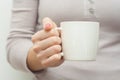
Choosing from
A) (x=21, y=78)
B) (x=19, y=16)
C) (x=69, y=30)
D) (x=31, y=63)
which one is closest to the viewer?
(x=69, y=30)

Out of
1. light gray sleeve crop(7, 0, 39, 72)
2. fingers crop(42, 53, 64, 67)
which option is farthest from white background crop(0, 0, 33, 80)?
fingers crop(42, 53, 64, 67)

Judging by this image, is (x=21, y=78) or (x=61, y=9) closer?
(x=61, y=9)

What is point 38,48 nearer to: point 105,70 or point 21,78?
point 105,70

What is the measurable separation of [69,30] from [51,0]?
0.93 ft

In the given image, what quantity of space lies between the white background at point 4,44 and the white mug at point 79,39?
49cm

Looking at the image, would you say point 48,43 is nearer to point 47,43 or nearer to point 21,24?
point 47,43

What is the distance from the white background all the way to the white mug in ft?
1.62

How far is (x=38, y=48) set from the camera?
651 mm

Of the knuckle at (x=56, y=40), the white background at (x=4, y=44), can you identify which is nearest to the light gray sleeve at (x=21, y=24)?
the white background at (x=4, y=44)

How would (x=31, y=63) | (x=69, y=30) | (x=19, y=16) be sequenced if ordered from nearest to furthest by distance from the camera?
(x=69, y=30), (x=31, y=63), (x=19, y=16)

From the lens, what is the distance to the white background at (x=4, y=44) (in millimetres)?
1088

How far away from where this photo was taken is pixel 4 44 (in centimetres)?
110

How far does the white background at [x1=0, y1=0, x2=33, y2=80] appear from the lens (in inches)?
42.8

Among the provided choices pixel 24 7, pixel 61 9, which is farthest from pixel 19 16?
pixel 61 9
